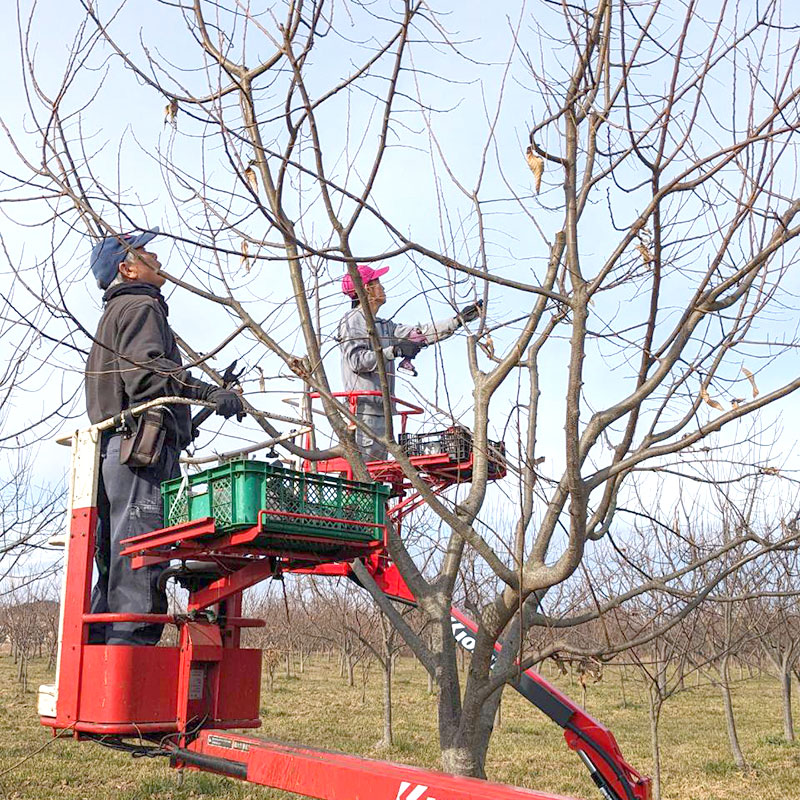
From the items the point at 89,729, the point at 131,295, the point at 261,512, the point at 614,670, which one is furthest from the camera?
the point at 614,670

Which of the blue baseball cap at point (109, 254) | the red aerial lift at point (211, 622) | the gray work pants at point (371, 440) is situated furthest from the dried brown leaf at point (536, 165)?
the gray work pants at point (371, 440)

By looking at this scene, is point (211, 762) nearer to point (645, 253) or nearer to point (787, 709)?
point (645, 253)

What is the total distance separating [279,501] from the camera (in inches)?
110

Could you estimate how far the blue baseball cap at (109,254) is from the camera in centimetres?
384

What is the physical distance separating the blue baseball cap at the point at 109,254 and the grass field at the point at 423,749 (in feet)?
13.4

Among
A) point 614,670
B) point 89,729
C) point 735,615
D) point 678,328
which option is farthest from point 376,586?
point 614,670

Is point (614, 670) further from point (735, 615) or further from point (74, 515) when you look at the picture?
point (74, 515)

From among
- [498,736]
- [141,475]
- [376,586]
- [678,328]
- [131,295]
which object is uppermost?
[131,295]

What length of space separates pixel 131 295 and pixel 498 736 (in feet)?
42.4

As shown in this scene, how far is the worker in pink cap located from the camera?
436 centimetres

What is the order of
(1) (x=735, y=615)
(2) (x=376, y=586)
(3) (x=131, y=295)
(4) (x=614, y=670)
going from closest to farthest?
(3) (x=131, y=295) → (2) (x=376, y=586) → (1) (x=735, y=615) → (4) (x=614, y=670)

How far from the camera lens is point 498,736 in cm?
1484

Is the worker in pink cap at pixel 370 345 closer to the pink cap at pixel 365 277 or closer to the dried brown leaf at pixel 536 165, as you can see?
the pink cap at pixel 365 277

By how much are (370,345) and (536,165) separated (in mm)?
2264
